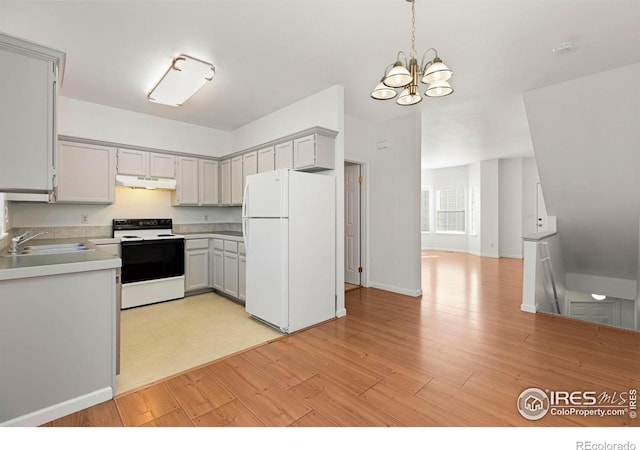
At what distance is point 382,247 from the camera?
4.98m

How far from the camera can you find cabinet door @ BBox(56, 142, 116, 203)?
12.3 ft

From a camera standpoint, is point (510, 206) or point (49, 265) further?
point (510, 206)

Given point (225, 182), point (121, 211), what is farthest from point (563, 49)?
point (121, 211)

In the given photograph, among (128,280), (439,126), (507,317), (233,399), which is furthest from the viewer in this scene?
(439,126)

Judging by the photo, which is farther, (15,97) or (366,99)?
(366,99)

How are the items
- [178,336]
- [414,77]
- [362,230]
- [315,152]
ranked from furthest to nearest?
[362,230] → [315,152] → [178,336] → [414,77]

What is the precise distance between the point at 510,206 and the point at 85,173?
31.9 ft

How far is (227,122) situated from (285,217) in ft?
8.90

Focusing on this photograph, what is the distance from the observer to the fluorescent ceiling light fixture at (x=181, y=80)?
2.98 metres

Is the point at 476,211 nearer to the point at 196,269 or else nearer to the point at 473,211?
the point at 473,211

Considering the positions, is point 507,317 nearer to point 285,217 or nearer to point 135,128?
point 285,217

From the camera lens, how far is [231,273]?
4.27 meters

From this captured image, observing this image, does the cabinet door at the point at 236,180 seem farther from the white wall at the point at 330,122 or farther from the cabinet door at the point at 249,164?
the white wall at the point at 330,122
